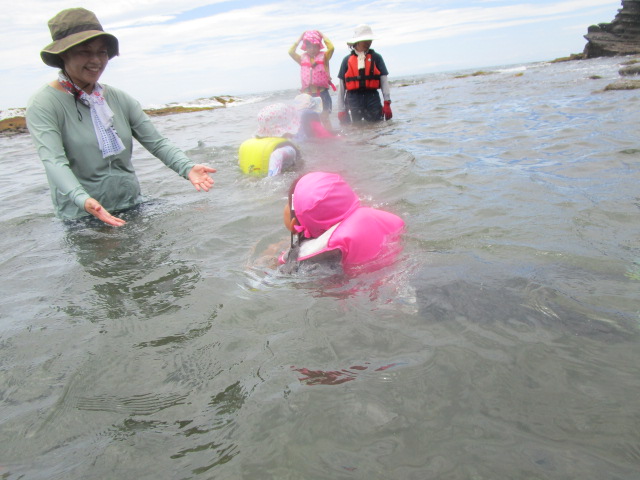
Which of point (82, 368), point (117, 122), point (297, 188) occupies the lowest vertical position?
point (82, 368)

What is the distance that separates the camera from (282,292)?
282 cm

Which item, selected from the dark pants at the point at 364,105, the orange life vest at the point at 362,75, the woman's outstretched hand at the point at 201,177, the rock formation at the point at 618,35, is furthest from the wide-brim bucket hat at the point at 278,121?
the rock formation at the point at 618,35

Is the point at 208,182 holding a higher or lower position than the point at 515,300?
higher

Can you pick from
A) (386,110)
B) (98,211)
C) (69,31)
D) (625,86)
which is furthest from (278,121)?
(625,86)

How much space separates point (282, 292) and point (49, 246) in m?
2.44

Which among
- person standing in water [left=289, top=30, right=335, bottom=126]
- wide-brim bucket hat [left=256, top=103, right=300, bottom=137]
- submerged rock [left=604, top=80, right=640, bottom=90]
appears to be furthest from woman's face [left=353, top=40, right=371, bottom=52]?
submerged rock [left=604, top=80, right=640, bottom=90]

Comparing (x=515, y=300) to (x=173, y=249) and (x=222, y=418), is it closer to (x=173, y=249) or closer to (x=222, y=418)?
(x=222, y=418)

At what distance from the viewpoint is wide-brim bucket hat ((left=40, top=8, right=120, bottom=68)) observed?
124 inches

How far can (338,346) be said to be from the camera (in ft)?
7.02

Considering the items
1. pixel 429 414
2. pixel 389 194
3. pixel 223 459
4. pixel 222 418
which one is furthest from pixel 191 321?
pixel 389 194

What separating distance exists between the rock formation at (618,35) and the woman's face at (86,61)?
3495cm

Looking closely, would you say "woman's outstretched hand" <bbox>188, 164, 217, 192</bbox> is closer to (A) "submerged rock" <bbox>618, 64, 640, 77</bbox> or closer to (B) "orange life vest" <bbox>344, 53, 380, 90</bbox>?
(B) "orange life vest" <bbox>344, 53, 380, 90</bbox>

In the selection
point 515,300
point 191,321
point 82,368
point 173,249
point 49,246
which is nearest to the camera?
point 82,368

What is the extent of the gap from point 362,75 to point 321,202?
21.6 feet
